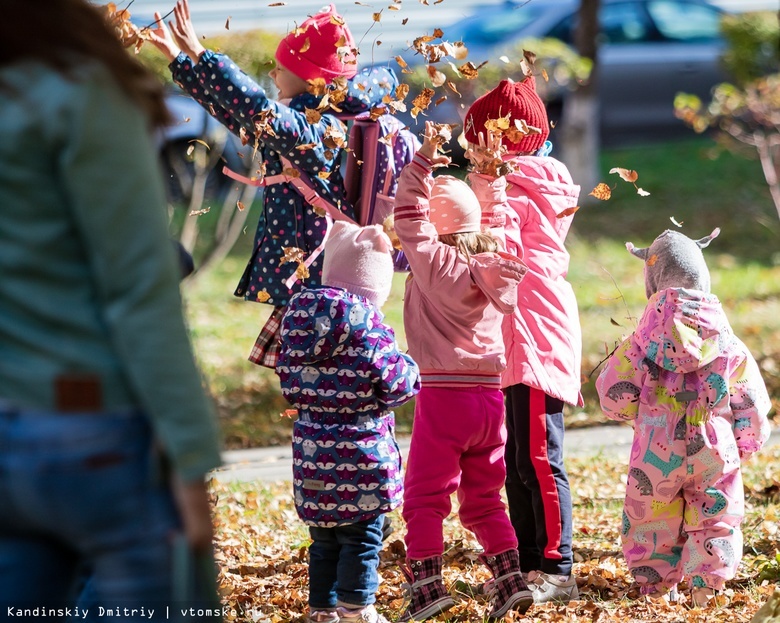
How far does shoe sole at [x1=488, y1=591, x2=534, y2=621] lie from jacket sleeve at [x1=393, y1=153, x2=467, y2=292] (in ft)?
3.56

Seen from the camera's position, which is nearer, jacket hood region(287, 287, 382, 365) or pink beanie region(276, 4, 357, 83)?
jacket hood region(287, 287, 382, 365)

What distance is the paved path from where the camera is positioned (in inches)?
259

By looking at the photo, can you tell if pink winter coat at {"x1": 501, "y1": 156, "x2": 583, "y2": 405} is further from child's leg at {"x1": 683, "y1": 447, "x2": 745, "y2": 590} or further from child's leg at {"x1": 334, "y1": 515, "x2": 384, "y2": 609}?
→ child's leg at {"x1": 334, "y1": 515, "x2": 384, "y2": 609}

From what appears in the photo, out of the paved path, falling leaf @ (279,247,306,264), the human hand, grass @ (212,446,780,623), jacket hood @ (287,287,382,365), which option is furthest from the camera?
the paved path

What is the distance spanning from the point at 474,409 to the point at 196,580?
1.96 meters

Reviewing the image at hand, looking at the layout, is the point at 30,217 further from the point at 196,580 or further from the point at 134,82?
the point at 196,580

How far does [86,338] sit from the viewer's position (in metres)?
2.07

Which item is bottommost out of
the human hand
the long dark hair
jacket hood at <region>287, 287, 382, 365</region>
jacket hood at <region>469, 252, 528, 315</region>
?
the human hand

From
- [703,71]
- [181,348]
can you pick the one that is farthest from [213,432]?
[703,71]

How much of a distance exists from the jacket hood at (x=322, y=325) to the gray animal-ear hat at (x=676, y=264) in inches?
42.4

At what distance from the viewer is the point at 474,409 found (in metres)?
4.00

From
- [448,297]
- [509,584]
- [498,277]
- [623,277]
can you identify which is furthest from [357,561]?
[623,277]

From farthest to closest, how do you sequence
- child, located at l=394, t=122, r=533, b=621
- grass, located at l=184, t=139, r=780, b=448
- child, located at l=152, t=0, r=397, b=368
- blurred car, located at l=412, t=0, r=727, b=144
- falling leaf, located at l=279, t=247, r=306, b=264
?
blurred car, located at l=412, t=0, r=727, b=144 < grass, located at l=184, t=139, r=780, b=448 < falling leaf, located at l=279, t=247, r=306, b=264 < child, located at l=152, t=0, r=397, b=368 < child, located at l=394, t=122, r=533, b=621

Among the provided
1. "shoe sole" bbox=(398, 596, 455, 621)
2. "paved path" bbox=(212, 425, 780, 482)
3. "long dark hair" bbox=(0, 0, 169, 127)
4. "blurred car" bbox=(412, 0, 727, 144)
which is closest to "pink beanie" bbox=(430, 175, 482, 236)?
"shoe sole" bbox=(398, 596, 455, 621)
